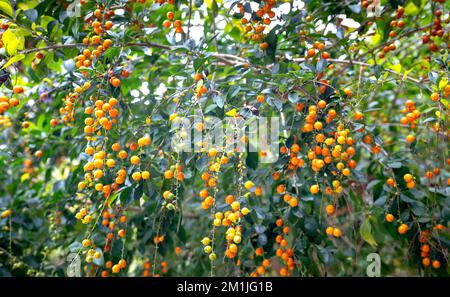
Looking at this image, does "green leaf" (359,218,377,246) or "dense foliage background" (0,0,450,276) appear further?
"green leaf" (359,218,377,246)

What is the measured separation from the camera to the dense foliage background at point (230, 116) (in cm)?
145

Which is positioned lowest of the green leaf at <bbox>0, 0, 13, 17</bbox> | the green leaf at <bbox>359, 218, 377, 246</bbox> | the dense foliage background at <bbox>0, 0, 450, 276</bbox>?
the green leaf at <bbox>359, 218, 377, 246</bbox>

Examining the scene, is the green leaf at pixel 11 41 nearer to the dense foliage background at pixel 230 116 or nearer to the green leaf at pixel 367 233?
the dense foliage background at pixel 230 116

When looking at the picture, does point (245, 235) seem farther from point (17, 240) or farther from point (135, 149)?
point (17, 240)

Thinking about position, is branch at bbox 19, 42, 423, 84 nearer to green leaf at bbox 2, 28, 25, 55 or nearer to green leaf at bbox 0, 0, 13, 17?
green leaf at bbox 2, 28, 25, 55

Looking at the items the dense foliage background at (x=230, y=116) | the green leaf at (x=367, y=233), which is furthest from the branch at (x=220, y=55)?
the green leaf at (x=367, y=233)

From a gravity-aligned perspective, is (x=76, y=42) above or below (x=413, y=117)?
above

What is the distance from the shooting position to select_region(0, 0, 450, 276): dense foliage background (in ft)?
4.75

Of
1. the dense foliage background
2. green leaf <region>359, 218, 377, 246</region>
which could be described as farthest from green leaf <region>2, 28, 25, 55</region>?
green leaf <region>359, 218, 377, 246</region>

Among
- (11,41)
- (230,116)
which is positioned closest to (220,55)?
(230,116)

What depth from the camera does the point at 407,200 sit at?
1680mm

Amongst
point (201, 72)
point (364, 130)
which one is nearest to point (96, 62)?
point (201, 72)

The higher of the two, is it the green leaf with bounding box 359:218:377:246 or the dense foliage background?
the dense foliage background
